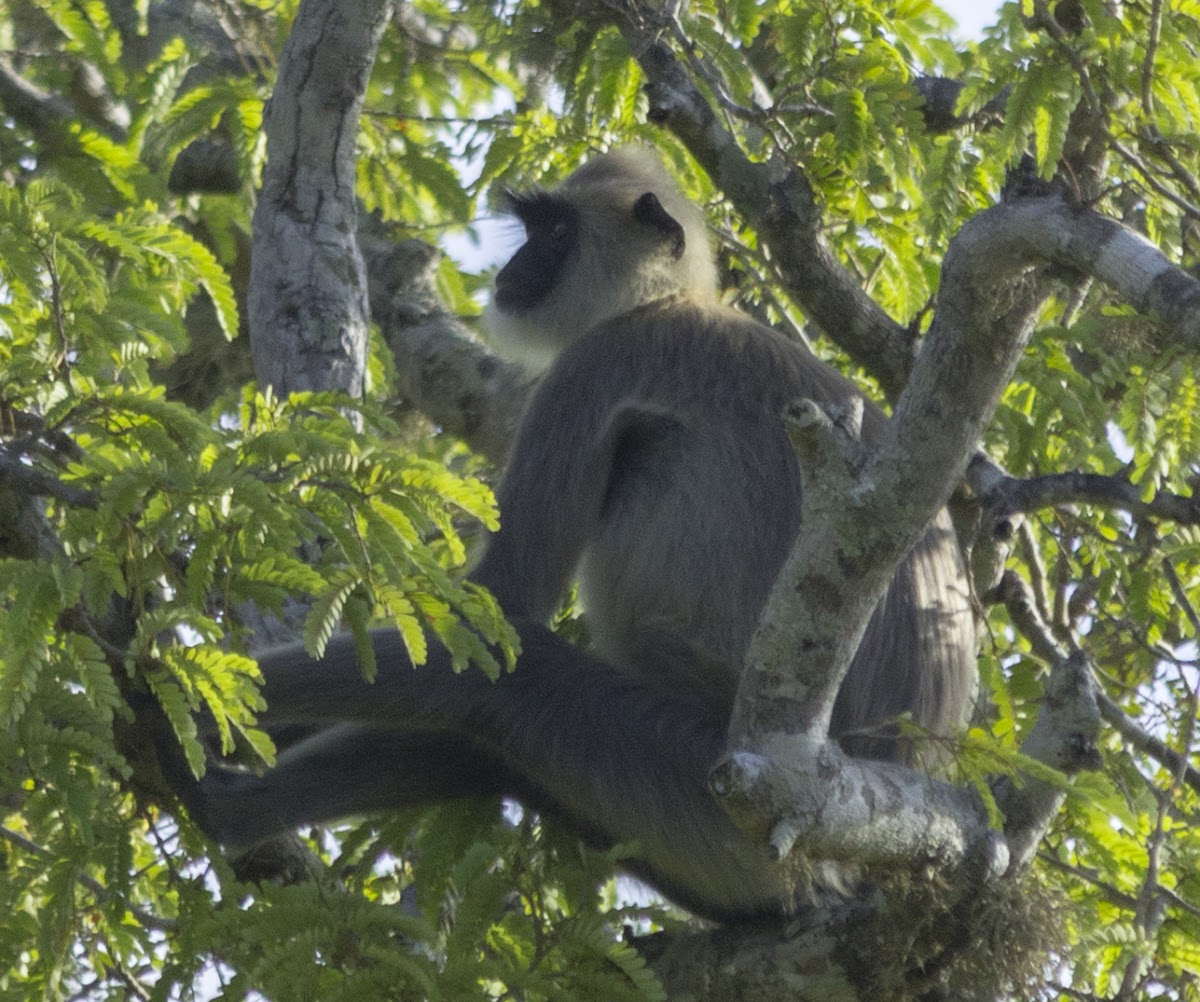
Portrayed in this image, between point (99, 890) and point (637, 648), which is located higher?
point (637, 648)

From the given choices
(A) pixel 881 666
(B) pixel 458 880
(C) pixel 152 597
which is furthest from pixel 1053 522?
(C) pixel 152 597

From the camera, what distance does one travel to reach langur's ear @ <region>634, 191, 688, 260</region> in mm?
5723

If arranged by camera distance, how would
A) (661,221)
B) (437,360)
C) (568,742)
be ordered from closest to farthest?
(568,742) < (661,221) < (437,360)

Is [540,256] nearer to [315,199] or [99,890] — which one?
[315,199]

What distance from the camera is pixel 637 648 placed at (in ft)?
14.9

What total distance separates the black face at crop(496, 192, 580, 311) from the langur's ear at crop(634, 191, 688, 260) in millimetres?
266

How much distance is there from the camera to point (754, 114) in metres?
4.89

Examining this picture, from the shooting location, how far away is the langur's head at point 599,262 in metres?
5.72

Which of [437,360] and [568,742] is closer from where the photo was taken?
[568,742]

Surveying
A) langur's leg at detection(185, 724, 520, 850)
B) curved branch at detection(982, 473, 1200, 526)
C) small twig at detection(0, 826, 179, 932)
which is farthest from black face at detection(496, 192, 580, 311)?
small twig at detection(0, 826, 179, 932)

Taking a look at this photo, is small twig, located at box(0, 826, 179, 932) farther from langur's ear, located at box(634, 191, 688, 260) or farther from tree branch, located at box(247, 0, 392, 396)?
langur's ear, located at box(634, 191, 688, 260)

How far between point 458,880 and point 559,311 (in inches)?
108

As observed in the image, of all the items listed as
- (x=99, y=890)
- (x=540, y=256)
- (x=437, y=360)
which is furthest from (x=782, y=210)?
(x=99, y=890)

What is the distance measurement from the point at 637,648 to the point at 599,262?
1.75 m
